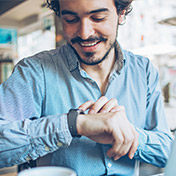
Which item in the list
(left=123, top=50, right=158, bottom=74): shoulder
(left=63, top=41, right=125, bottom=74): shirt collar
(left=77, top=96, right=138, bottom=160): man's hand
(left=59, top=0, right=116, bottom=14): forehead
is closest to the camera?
(left=77, top=96, right=138, bottom=160): man's hand

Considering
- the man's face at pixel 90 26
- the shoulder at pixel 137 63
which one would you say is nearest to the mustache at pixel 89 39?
the man's face at pixel 90 26

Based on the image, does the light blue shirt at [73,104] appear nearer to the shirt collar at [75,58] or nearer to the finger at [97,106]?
the shirt collar at [75,58]

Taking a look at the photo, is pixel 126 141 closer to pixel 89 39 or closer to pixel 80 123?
pixel 80 123

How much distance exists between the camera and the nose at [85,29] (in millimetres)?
1120

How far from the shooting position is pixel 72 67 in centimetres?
126

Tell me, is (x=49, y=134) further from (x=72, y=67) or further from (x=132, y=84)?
(x=132, y=84)

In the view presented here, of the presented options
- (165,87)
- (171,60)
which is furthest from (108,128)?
(171,60)

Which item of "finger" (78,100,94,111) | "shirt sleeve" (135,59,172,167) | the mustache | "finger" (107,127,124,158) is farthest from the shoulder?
"finger" (107,127,124,158)

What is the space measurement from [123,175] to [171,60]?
7.23 ft

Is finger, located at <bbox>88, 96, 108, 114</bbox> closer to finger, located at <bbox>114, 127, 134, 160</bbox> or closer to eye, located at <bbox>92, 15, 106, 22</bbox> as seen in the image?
finger, located at <bbox>114, 127, 134, 160</bbox>

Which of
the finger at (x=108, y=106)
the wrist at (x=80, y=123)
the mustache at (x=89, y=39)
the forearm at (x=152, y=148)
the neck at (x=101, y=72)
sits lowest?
the forearm at (x=152, y=148)

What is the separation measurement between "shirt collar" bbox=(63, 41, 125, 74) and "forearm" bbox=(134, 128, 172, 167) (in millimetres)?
353

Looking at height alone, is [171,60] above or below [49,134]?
above

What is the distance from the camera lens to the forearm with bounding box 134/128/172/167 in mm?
1138
